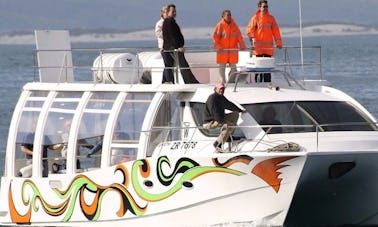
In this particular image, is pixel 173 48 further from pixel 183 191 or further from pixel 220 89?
pixel 183 191

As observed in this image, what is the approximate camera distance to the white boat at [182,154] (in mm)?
22125

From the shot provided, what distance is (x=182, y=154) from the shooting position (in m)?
22.7

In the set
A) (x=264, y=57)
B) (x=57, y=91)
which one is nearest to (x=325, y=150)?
(x=264, y=57)

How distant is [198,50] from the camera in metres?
25.2

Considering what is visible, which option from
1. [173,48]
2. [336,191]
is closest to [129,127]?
[173,48]

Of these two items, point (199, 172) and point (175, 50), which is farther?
point (175, 50)

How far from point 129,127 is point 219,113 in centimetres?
Answer: 232

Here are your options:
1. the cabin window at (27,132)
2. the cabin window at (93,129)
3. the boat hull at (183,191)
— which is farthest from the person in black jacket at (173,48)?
the cabin window at (27,132)

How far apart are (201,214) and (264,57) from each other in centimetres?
328

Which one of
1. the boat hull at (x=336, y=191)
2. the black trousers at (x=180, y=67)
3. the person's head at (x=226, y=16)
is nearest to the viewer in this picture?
the boat hull at (x=336, y=191)

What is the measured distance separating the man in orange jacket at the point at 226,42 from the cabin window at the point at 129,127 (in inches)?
63.4

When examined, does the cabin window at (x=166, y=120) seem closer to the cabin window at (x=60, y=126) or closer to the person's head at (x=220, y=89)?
the person's head at (x=220, y=89)

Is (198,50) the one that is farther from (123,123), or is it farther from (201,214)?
(201,214)

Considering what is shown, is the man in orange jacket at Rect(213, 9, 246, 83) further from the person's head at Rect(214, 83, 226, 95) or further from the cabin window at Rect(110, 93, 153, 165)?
the person's head at Rect(214, 83, 226, 95)
